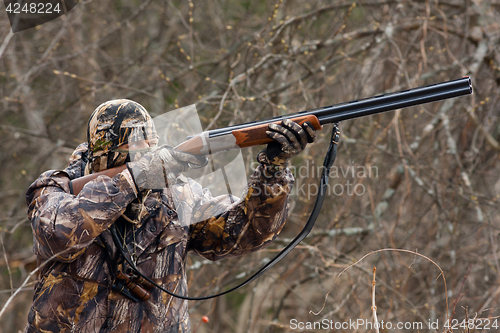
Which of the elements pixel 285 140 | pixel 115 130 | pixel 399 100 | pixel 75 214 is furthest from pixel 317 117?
pixel 75 214

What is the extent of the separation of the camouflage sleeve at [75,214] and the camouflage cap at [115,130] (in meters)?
0.20

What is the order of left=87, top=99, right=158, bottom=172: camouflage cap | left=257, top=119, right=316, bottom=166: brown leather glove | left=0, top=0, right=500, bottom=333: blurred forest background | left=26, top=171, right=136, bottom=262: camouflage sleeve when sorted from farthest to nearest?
left=0, top=0, right=500, bottom=333: blurred forest background → left=87, top=99, right=158, bottom=172: camouflage cap → left=257, top=119, right=316, bottom=166: brown leather glove → left=26, top=171, right=136, bottom=262: camouflage sleeve

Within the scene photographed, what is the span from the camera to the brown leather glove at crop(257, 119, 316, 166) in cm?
200

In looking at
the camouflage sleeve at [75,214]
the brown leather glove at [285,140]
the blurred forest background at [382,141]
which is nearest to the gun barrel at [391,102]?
the brown leather glove at [285,140]

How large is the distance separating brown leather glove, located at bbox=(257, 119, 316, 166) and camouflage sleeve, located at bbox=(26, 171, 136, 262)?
0.69 m

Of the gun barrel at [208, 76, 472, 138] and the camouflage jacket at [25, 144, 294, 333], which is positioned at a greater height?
the gun barrel at [208, 76, 472, 138]

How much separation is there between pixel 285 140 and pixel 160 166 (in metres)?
0.63

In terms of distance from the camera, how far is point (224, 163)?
279 centimetres

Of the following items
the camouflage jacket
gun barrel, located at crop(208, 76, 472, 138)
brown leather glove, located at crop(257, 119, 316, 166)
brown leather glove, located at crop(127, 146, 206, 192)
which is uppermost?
gun barrel, located at crop(208, 76, 472, 138)

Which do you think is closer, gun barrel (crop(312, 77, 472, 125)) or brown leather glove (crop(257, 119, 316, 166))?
brown leather glove (crop(257, 119, 316, 166))

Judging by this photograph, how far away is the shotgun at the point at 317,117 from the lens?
211 cm

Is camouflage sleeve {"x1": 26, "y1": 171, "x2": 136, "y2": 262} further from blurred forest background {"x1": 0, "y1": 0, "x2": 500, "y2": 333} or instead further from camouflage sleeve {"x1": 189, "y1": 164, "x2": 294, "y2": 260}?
blurred forest background {"x1": 0, "y1": 0, "x2": 500, "y2": 333}

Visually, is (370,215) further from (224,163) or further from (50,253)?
(50,253)

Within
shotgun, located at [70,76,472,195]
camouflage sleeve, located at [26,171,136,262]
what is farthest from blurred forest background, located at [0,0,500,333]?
camouflage sleeve, located at [26,171,136,262]
